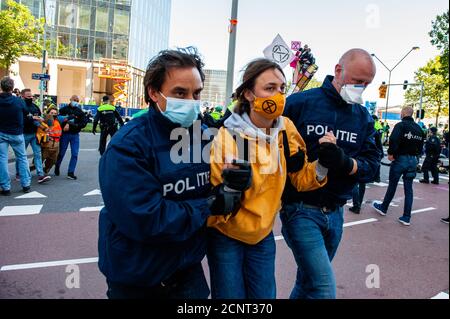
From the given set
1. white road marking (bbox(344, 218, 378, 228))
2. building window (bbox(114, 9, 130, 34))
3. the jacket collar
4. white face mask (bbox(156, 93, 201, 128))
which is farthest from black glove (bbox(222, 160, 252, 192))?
building window (bbox(114, 9, 130, 34))

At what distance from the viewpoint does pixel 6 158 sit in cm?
687

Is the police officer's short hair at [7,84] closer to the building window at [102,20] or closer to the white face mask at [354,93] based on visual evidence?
the white face mask at [354,93]

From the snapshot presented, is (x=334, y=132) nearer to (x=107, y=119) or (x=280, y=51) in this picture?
(x=280, y=51)

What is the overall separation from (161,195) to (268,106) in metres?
0.83

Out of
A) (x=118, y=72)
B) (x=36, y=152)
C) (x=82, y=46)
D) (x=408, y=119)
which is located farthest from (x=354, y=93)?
(x=82, y=46)

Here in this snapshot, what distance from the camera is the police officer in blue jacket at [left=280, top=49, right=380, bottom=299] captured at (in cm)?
240

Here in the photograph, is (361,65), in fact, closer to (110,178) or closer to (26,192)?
(110,178)

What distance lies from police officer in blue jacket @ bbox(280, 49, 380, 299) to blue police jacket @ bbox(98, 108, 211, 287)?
0.78 meters

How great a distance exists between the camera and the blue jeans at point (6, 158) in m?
6.73

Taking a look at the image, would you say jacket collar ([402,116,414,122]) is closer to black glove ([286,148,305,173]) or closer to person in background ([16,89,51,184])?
black glove ([286,148,305,173])

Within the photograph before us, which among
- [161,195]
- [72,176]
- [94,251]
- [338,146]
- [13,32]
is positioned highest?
[13,32]
